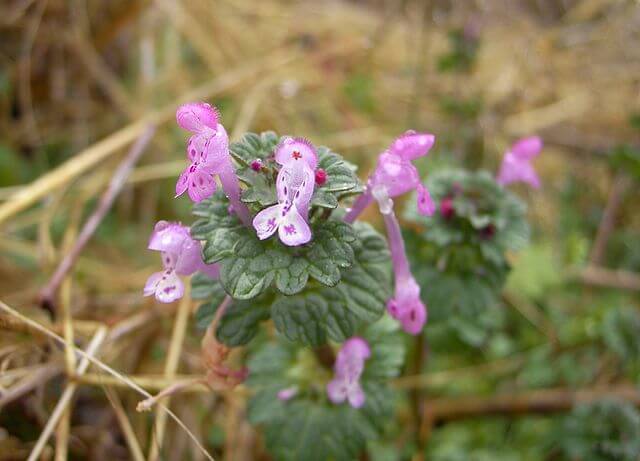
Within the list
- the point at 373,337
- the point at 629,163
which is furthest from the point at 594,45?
the point at 373,337

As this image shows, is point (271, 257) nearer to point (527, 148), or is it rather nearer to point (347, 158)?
point (527, 148)

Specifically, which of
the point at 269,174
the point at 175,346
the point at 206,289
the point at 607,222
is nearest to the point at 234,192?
the point at 269,174

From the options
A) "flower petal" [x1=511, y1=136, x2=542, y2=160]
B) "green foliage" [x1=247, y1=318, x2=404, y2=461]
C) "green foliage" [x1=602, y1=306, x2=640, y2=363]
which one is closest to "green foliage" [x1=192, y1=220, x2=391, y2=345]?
"green foliage" [x1=247, y1=318, x2=404, y2=461]

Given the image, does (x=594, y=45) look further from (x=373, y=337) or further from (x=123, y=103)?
(x=373, y=337)

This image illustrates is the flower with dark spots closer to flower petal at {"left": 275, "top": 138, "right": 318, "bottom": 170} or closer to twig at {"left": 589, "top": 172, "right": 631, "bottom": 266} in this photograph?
flower petal at {"left": 275, "top": 138, "right": 318, "bottom": 170}

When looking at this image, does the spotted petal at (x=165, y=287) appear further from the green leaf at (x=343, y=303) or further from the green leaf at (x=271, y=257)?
the green leaf at (x=343, y=303)

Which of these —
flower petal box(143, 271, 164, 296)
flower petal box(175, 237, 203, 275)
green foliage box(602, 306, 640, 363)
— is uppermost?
flower petal box(175, 237, 203, 275)

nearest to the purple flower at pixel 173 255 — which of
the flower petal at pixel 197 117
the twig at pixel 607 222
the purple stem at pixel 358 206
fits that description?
the flower petal at pixel 197 117
